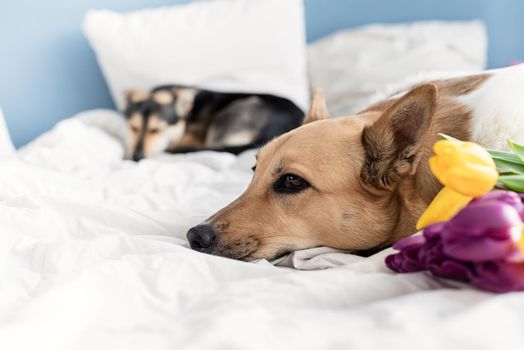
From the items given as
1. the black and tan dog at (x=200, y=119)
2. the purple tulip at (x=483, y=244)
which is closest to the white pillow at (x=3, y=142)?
the black and tan dog at (x=200, y=119)

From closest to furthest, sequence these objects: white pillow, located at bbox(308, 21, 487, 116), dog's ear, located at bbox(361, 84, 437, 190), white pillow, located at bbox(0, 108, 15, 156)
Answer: dog's ear, located at bbox(361, 84, 437, 190) → white pillow, located at bbox(0, 108, 15, 156) → white pillow, located at bbox(308, 21, 487, 116)

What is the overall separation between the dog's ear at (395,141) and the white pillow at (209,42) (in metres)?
1.95

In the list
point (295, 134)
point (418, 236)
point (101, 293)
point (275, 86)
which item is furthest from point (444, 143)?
point (275, 86)

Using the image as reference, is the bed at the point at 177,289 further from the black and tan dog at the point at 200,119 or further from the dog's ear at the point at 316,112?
the black and tan dog at the point at 200,119

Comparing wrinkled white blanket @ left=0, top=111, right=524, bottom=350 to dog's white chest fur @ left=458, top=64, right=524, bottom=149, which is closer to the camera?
wrinkled white blanket @ left=0, top=111, right=524, bottom=350

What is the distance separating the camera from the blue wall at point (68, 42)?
329 cm

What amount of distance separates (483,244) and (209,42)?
100 inches

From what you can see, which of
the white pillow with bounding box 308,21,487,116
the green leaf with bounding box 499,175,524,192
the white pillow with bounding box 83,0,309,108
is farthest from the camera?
the white pillow with bounding box 83,0,309,108

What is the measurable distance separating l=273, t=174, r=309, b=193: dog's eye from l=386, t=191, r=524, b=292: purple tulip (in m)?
0.42

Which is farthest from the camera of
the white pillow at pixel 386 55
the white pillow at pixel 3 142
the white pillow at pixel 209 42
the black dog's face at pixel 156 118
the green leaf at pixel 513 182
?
the black dog's face at pixel 156 118

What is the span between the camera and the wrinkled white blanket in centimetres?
77

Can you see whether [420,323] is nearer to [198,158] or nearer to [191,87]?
[198,158]

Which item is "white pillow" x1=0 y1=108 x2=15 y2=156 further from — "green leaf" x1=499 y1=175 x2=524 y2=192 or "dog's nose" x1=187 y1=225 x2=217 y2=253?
"green leaf" x1=499 y1=175 x2=524 y2=192

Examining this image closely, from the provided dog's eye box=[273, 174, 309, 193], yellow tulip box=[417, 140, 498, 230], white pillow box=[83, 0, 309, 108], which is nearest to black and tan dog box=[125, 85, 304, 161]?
white pillow box=[83, 0, 309, 108]
